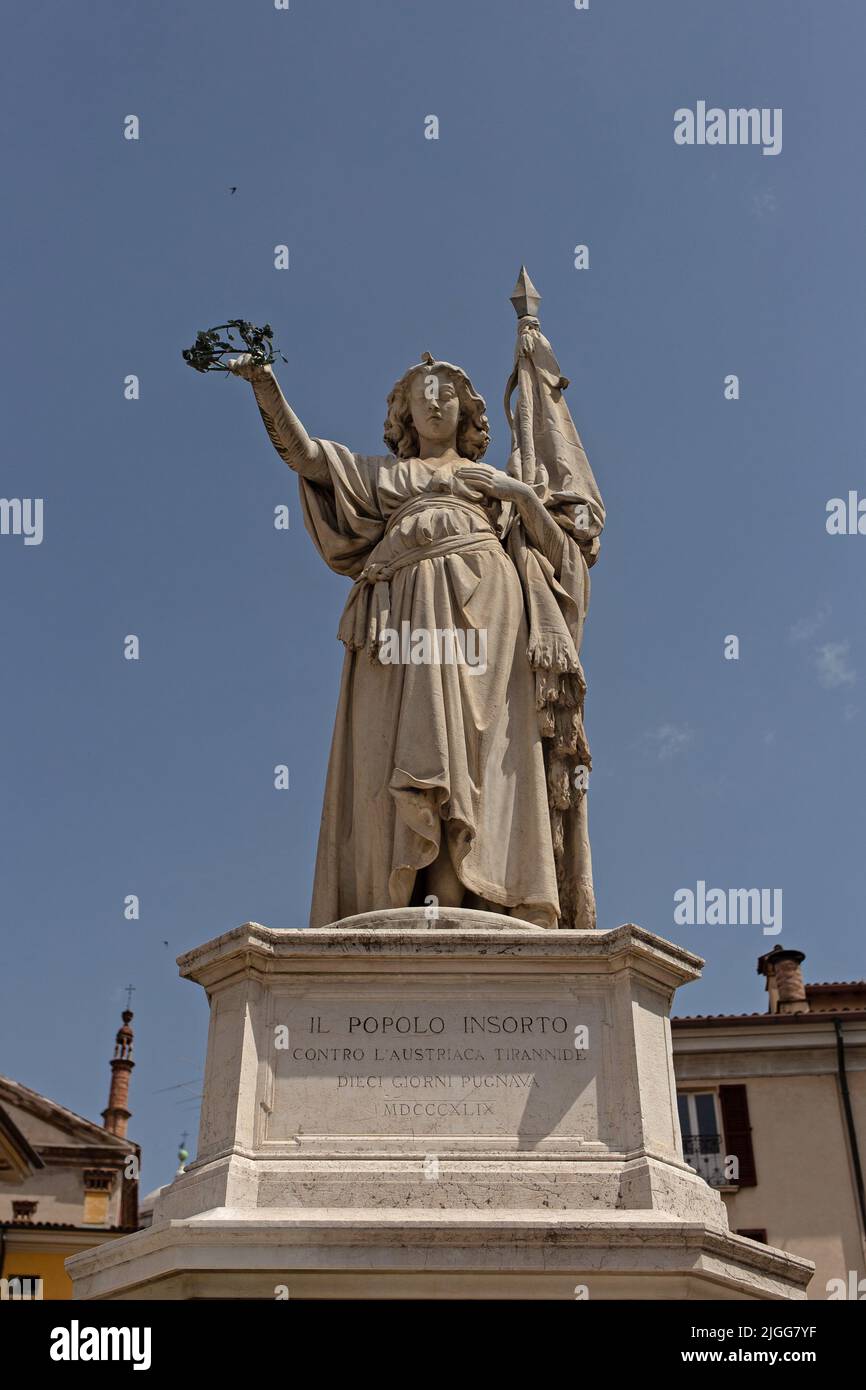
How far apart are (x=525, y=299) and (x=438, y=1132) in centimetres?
732

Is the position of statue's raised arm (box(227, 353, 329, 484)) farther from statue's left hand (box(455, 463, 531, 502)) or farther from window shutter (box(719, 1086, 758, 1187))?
window shutter (box(719, 1086, 758, 1187))

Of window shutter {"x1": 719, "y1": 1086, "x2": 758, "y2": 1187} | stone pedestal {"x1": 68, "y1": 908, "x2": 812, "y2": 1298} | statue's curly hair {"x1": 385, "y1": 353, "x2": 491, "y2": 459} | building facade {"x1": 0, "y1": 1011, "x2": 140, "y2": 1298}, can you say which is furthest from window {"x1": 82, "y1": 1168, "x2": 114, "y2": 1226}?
stone pedestal {"x1": 68, "y1": 908, "x2": 812, "y2": 1298}

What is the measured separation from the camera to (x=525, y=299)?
492 inches

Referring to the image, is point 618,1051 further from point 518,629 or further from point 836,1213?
point 836,1213

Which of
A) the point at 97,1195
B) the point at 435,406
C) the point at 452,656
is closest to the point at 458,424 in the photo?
the point at 435,406

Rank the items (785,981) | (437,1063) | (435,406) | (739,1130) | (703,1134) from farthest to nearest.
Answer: (785,981)
(703,1134)
(739,1130)
(435,406)
(437,1063)

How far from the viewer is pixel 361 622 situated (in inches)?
408

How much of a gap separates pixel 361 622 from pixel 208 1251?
4.61 metres

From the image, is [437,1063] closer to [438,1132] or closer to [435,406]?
[438,1132]

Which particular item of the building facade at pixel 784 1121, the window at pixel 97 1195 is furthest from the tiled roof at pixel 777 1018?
the window at pixel 97 1195

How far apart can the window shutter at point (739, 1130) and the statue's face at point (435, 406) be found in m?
23.6
